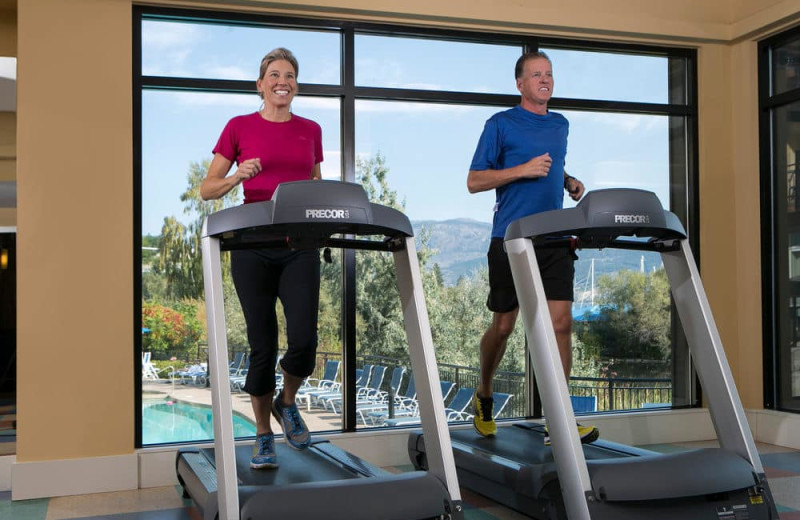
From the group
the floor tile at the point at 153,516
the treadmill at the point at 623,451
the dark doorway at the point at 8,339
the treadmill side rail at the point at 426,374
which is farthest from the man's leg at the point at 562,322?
the dark doorway at the point at 8,339

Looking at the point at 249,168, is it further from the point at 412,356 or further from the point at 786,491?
the point at 786,491

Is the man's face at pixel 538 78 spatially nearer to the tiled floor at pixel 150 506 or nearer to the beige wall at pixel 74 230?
the tiled floor at pixel 150 506

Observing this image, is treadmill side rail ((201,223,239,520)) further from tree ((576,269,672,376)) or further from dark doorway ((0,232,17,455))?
tree ((576,269,672,376))

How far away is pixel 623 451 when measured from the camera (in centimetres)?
328

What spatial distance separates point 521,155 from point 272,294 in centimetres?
121

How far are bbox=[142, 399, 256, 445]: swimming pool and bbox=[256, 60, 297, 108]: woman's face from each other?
164 cm

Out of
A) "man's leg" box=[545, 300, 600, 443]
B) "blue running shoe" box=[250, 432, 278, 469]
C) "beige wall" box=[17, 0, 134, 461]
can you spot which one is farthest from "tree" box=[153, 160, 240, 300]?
"man's leg" box=[545, 300, 600, 443]

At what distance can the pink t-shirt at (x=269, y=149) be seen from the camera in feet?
10.0

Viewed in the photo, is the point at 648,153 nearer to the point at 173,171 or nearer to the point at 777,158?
the point at 777,158

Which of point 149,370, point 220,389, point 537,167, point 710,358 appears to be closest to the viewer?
point 220,389

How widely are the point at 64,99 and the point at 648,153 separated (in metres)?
3.09

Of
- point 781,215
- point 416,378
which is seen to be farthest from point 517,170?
point 781,215

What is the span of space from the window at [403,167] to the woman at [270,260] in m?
0.97

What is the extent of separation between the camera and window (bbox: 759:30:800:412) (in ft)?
15.0
